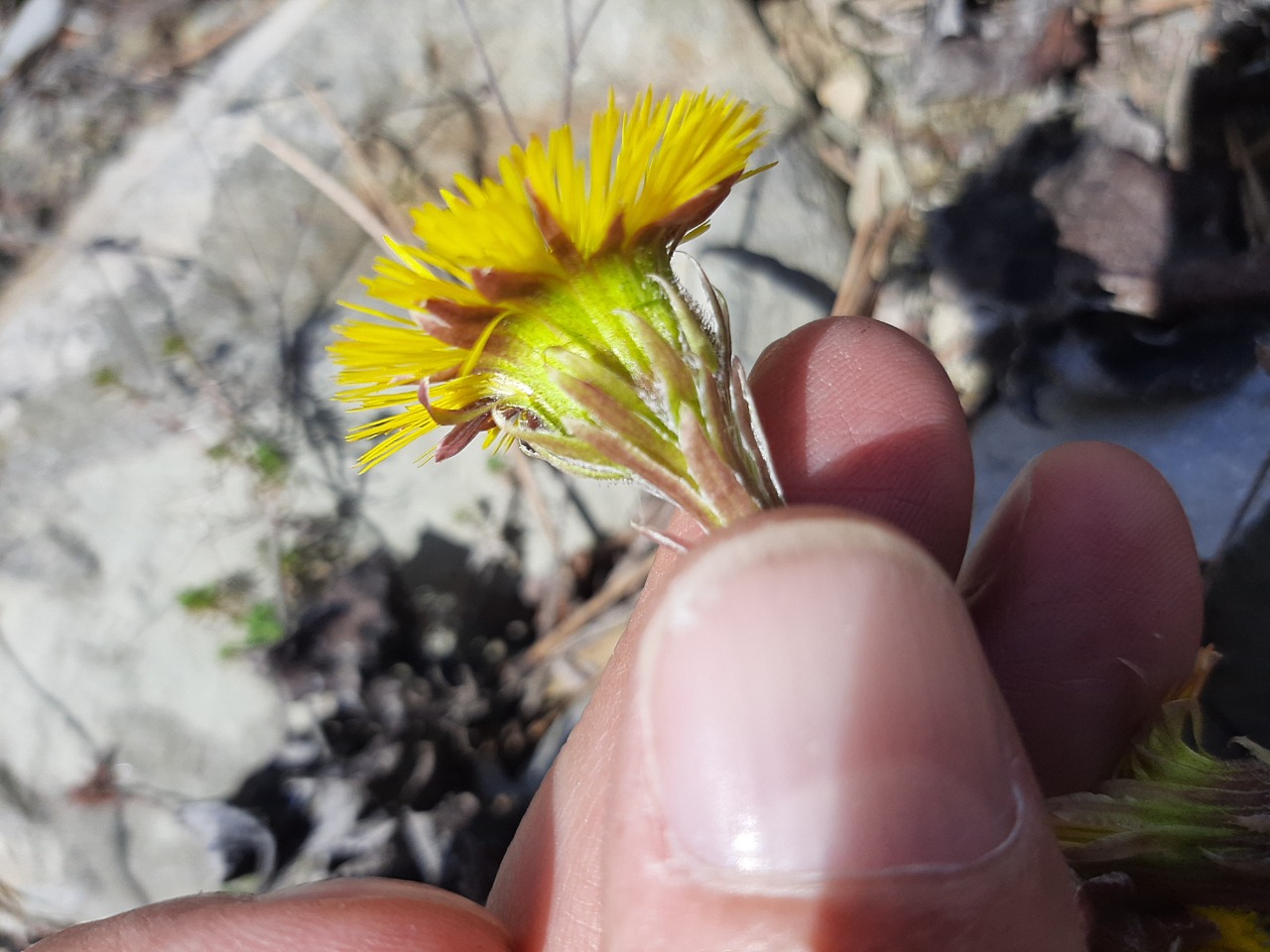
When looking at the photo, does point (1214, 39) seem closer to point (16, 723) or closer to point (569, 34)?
point (569, 34)

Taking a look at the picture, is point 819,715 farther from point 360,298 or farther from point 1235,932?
point 360,298

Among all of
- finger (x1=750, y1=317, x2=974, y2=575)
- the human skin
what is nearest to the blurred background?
finger (x1=750, y1=317, x2=974, y2=575)

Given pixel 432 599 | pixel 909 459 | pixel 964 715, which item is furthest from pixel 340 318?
pixel 964 715

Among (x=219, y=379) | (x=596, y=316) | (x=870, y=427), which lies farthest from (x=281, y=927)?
(x=219, y=379)

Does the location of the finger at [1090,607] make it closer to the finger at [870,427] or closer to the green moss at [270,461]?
the finger at [870,427]

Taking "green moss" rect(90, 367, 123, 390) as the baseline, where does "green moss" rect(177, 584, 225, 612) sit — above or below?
below

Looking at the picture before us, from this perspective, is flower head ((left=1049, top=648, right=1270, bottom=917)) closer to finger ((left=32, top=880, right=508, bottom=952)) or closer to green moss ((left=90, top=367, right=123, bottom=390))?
finger ((left=32, top=880, right=508, bottom=952))
